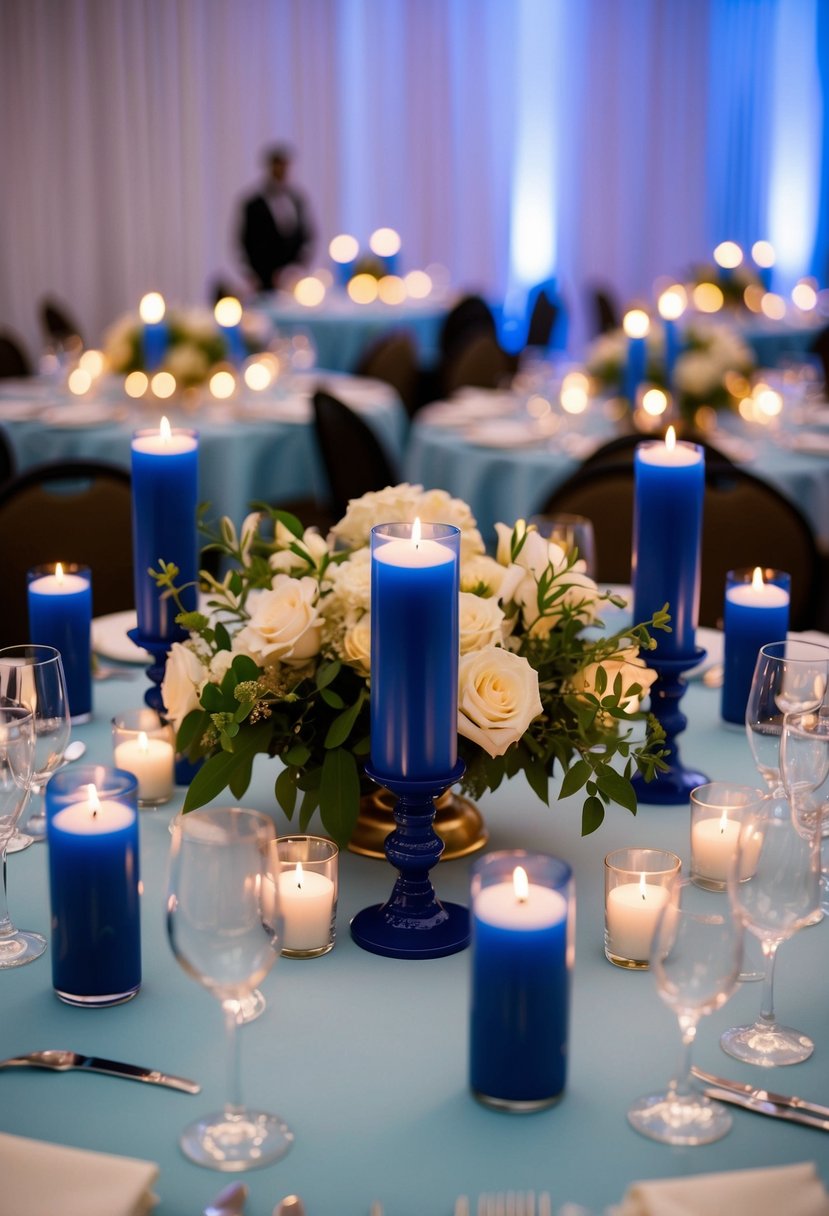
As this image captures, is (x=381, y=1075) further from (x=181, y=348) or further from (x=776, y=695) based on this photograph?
(x=181, y=348)

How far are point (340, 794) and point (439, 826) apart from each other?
0.59 feet

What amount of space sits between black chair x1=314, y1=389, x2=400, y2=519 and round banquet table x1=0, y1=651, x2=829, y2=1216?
303cm

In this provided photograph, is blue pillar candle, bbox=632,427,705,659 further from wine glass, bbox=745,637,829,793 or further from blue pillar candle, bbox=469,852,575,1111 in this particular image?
blue pillar candle, bbox=469,852,575,1111

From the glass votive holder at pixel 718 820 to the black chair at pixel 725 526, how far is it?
1.40m

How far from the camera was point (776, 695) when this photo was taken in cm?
148

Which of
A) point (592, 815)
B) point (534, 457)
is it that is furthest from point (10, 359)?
point (592, 815)

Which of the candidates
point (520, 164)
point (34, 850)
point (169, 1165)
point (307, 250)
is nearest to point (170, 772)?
point (34, 850)

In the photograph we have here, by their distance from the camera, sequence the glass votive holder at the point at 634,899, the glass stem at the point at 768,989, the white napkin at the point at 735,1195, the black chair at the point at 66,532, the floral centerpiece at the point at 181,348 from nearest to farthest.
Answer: the white napkin at the point at 735,1195, the glass stem at the point at 768,989, the glass votive holder at the point at 634,899, the black chair at the point at 66,532, the floral centerpiece at the point at 181,348

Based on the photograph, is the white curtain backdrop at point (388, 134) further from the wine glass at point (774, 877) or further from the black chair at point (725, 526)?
the wine glass at point (774, 877)

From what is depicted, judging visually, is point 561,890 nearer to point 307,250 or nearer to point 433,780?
point 433,780

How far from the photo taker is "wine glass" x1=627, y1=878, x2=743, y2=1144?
1007 millimetres

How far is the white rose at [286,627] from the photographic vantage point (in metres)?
1.35

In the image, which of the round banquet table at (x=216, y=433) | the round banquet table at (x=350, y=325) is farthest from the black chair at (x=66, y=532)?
the round banquet table at (x=350, y=325)

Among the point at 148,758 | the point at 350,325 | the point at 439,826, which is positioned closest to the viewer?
the point at 439,826
